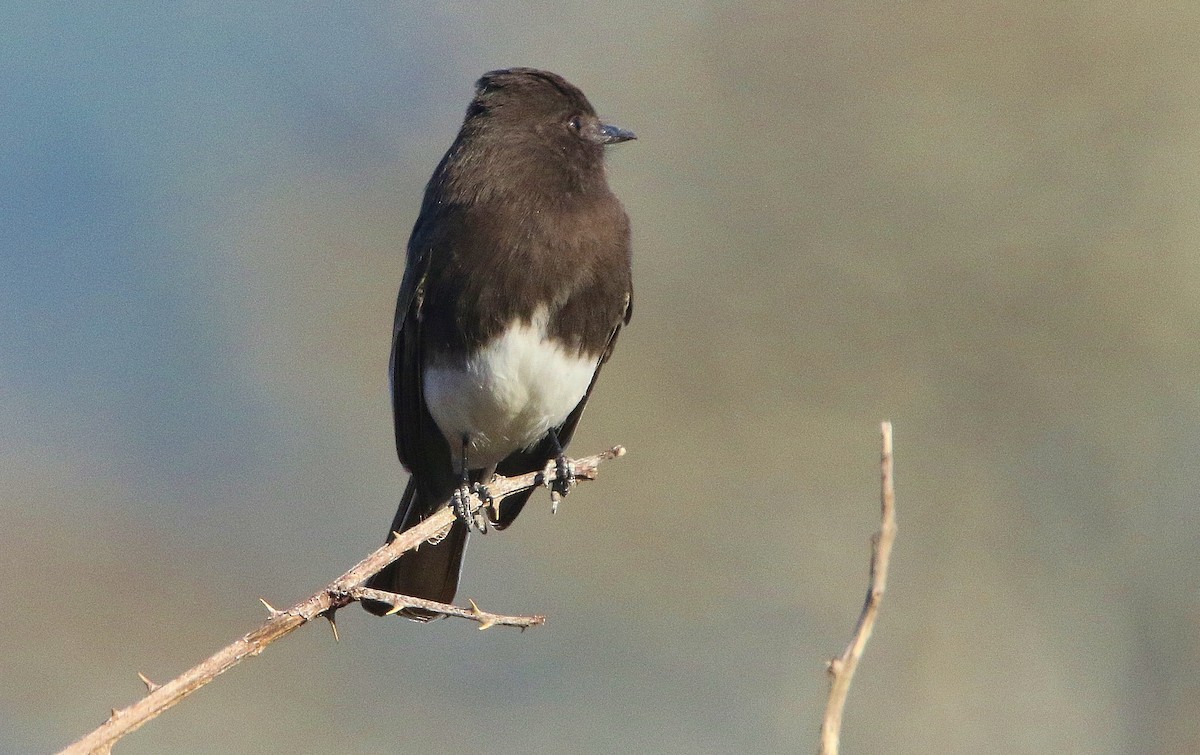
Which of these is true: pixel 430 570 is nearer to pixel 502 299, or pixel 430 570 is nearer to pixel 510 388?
pixel 510 388

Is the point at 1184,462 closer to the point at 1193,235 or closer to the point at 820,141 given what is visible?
the point at 1193,235

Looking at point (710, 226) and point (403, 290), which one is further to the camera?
point (710, 226)

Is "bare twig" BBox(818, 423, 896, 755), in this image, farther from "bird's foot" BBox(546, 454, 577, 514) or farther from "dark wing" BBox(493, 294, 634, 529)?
"dark wing" BBox(493, 294, 634, 529)

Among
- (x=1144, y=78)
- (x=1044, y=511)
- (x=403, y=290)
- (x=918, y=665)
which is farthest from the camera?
(x=1144, y=78)

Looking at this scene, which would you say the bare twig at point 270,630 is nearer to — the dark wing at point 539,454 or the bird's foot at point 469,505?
the bird's foot at point 469,505

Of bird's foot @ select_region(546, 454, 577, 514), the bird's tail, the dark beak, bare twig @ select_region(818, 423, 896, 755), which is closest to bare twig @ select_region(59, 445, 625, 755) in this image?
bare twig @ select_region(818, 423, 896, 755)

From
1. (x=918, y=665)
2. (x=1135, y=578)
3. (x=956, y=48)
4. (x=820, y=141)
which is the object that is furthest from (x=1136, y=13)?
(x=918, y=665)
